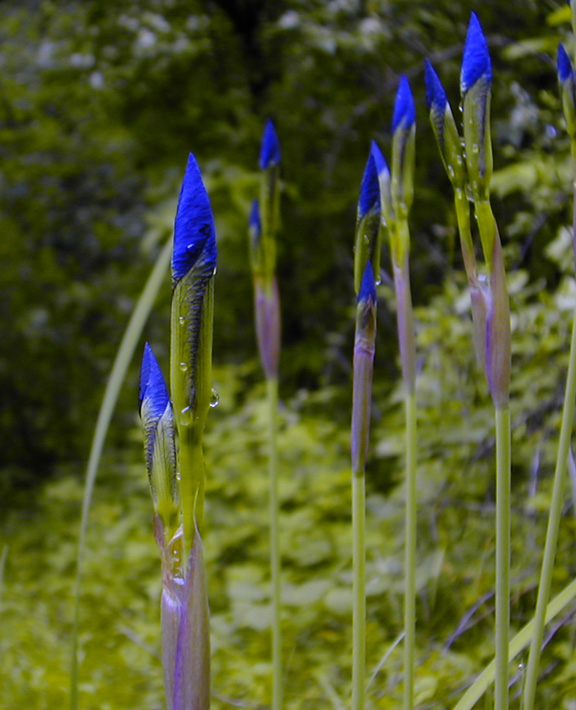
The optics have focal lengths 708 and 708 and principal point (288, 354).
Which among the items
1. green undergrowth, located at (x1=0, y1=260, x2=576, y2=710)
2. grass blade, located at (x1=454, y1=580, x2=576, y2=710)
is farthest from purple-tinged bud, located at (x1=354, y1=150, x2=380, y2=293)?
green undergrowth, located at (x1=0, y1=260, x2=576, y2=710)

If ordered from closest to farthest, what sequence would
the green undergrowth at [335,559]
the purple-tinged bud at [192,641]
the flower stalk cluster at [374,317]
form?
the purple-tinged bud at [192,641] → the flower stalk cluster at [374,317] → the green undergrowth at [335,559]

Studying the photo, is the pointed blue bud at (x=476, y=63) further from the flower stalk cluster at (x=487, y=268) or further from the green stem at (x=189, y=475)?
the green stem at (x=189, y=475)

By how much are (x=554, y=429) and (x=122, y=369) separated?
28.8 inches

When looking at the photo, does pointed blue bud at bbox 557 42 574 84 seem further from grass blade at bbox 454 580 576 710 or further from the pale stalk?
grass blade at bbox 454 580 576 710

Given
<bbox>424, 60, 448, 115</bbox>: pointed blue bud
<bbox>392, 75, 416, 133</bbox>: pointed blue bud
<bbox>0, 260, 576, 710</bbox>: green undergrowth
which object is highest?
<bbox>424, 60, 448, 115</bbox>: pointed blue bud

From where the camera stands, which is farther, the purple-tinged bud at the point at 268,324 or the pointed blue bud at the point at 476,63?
the purple-tinged bud at the point at 268,324

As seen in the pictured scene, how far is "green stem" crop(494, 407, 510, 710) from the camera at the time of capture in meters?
0.30

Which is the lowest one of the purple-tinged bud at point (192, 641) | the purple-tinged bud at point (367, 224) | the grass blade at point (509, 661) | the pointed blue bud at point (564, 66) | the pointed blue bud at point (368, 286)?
the grass blade at point (509, 661)

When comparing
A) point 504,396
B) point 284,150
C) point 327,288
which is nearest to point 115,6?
point 284,150

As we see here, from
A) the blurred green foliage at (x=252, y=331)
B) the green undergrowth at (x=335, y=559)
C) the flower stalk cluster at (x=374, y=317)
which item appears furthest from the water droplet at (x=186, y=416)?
the blurred green foliage at (x=252, y=331)

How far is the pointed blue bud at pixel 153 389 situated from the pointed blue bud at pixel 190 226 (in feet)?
0.14

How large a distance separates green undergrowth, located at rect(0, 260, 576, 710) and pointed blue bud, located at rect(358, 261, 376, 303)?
41 cm

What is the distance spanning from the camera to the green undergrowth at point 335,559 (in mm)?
876

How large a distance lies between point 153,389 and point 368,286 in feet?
0.40
